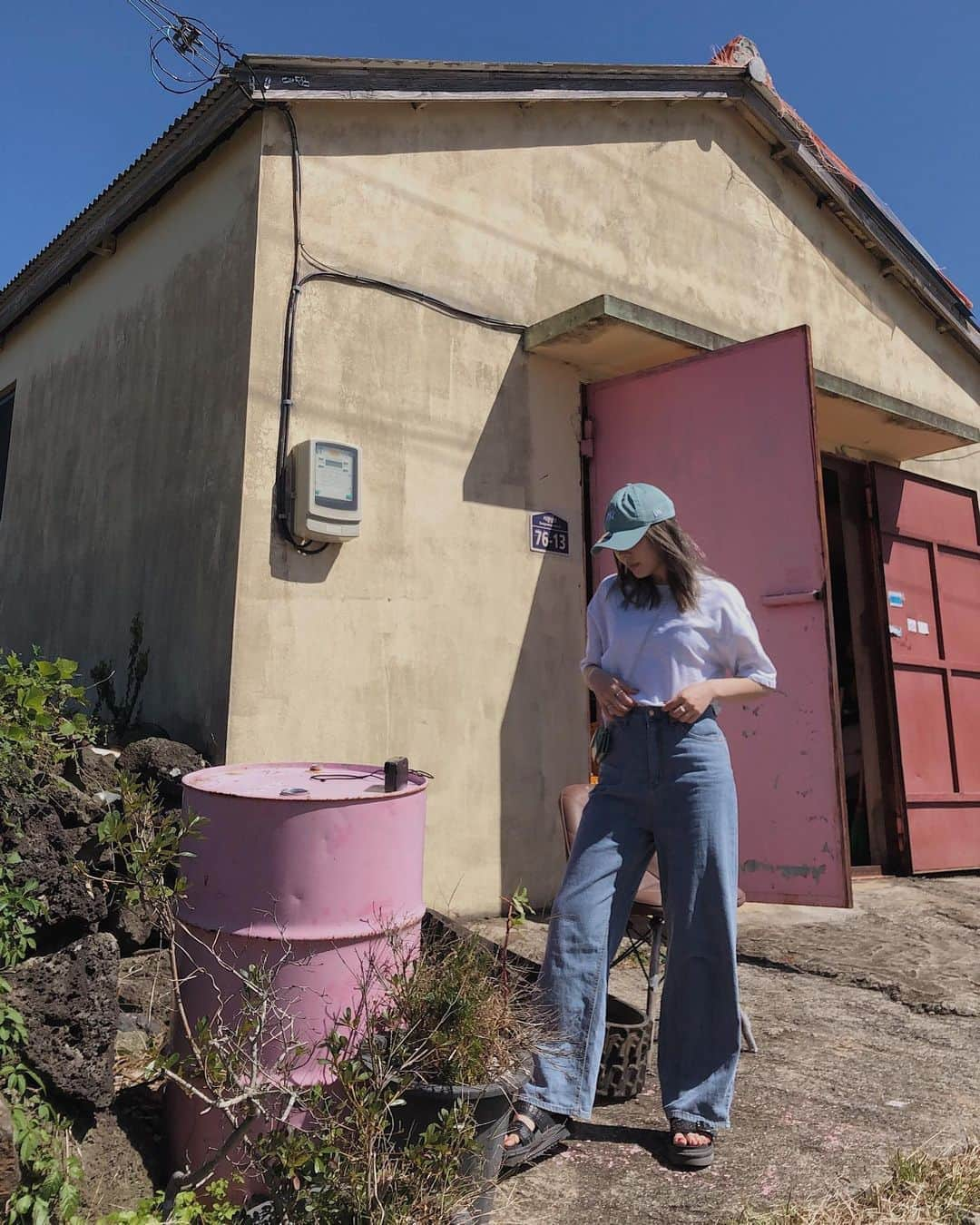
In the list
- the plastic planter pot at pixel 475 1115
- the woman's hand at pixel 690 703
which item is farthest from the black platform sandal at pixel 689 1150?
the woman's hand at pixel 690 703

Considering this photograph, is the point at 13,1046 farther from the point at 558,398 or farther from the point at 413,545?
the point at 558,398

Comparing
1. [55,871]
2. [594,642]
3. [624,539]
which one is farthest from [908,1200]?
[55,871]

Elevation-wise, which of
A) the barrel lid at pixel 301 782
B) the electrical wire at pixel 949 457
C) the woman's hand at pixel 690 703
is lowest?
the barrel lid at pixel 301 782

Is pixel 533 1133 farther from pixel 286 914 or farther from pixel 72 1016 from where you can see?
pixel 72 1016

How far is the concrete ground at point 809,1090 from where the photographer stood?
7.83 ft

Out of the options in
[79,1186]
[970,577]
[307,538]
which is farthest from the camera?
[970,577]

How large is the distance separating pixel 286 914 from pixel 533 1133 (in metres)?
0.87

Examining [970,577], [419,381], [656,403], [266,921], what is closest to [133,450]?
[419,381]

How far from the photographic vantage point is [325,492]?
4.43m

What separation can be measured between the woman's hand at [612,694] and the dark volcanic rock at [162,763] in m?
1.86

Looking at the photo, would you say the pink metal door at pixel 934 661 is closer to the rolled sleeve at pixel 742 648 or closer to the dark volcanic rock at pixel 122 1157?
the rolled sleeve at pixel 742 648

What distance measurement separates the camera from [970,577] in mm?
7523

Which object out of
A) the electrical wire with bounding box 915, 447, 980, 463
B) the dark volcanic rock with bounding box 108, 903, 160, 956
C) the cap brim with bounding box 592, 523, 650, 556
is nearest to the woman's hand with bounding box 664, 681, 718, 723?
the cap brim with bounding box 592, 523, 650, 556

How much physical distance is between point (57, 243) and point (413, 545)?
13.0ft
